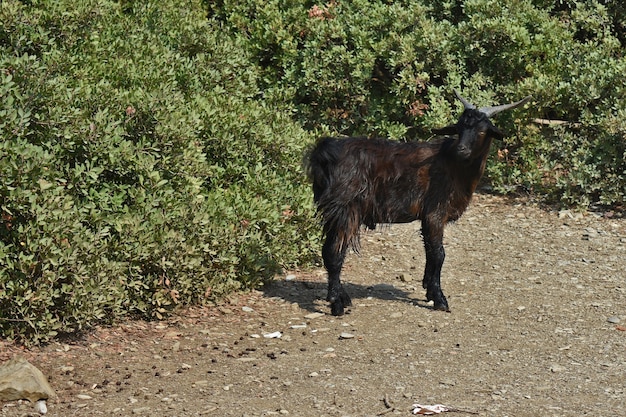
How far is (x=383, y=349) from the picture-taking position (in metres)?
7.53

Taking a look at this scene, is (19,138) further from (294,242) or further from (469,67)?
Answer: (469,67)

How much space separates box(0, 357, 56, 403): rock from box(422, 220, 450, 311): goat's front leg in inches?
142

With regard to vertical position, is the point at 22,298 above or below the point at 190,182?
below

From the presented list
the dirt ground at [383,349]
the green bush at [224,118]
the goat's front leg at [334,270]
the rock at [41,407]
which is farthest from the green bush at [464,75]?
the rock at [41,407]

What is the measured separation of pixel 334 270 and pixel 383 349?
1.05 meters

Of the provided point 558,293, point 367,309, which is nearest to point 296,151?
point 367,309

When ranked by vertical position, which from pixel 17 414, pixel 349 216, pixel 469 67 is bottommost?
pixel 17 414

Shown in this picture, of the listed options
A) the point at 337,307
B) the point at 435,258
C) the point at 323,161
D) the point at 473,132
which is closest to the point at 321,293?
the point at 337,307

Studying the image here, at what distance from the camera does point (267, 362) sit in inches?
285

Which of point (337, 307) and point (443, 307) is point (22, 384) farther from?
point (443, 307)

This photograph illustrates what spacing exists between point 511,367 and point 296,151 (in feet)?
13.3

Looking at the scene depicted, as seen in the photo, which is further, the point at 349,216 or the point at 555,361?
the point at 349,216

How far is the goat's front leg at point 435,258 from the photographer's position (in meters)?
8.53

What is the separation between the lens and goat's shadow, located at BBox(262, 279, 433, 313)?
873 cm
